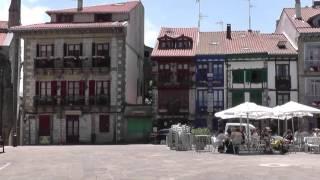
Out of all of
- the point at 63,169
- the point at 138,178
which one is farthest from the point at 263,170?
the point at 63,169

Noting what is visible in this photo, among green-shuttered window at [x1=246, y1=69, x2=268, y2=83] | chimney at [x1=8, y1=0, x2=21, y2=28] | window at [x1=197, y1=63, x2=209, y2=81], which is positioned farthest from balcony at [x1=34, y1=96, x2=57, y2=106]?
green-shuttered window at [x1=246, y1=69, x2=268, y2=83]

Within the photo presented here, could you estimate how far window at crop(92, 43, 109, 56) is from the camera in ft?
180

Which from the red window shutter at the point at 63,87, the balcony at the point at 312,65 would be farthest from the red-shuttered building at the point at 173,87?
the balcony at the point at 312,65

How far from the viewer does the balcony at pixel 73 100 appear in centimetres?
5406

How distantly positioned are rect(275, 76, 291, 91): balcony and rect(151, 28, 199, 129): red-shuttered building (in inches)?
300

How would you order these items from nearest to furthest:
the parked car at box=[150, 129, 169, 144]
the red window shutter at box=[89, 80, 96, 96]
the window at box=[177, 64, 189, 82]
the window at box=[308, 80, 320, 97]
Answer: the parked car at box=[150, 129, 169, 144], the window at box=[308, 80, 320, 97], the red window shutter at box=[89, 80, 96, 96], the window at box=[177, 64, 189, 82]

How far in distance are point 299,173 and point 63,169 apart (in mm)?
8020

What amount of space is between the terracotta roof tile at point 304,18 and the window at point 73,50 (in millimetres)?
19857

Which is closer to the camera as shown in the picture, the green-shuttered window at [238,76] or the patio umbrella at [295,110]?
the patio umbrella at [295,110]

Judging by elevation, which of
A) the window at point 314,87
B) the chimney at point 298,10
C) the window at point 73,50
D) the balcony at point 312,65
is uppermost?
the chimney at point 298,10

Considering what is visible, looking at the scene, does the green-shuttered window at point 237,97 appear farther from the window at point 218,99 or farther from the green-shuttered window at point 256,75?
the green-shuttered window at point 256,75

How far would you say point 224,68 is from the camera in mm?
55031

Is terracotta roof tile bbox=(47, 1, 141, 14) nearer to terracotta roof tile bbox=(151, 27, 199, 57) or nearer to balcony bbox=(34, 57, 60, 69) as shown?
terracotta roof tile bbox=(151, 27, 199, 57)

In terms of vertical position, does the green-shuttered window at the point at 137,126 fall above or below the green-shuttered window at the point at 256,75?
below
